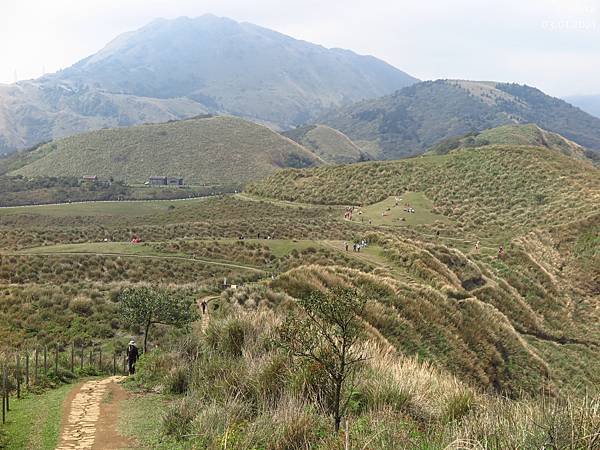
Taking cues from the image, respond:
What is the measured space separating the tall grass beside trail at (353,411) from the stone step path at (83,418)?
1.51 meters

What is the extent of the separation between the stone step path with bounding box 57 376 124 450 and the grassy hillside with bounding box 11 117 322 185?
131345mm

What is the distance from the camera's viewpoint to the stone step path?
29.8 feet

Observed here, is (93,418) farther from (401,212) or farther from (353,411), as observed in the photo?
(401,212)

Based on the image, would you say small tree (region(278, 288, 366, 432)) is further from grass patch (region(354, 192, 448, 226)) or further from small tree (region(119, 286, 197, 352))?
grass patch (region(354, 192, 448, 226))

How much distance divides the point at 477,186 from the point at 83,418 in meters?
63.0

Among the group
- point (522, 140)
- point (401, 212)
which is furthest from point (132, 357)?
point (522, 140)

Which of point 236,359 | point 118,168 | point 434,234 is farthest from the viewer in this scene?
point 118,168

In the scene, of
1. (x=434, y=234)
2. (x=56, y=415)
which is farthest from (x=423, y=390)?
(x=434, y=234)

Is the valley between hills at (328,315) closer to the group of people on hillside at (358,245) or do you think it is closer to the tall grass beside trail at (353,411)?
the tall grass beside trail at (353,411)

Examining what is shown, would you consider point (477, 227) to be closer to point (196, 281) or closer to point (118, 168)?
Answer: point (196, 281)

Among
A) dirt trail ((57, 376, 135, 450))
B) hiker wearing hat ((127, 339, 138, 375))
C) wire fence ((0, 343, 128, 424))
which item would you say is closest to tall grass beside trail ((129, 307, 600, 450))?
dirt trail ((57, 376, 135, 450))

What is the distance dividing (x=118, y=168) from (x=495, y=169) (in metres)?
114

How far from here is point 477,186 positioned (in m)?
66.8

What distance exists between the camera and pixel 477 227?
53.8 metres
